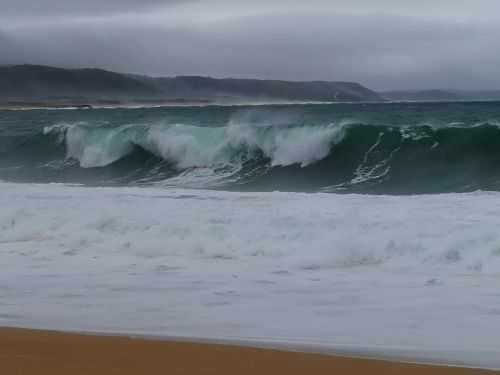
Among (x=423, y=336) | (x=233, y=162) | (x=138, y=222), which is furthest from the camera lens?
(x=233, y=162)

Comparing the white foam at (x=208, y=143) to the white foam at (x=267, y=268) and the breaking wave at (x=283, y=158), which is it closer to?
the breaking wave at (x=283, y=158)

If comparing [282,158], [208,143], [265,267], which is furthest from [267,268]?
[208,143]

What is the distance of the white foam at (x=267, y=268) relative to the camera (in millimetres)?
5121

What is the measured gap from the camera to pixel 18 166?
2398 cm

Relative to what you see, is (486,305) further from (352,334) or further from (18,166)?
(18,166)

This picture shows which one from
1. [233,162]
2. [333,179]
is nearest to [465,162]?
[333,179]

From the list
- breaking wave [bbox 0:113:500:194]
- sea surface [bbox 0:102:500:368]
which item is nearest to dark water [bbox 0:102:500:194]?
breaking wave [bbox 0:113:500:194]

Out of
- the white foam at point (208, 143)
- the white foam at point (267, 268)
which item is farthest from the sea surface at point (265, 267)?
the white foam at point (208, 143)

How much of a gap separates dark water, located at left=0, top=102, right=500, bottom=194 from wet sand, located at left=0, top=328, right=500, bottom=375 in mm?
10847

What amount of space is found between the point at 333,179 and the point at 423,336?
12.4m

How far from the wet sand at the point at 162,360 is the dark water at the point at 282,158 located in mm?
10847

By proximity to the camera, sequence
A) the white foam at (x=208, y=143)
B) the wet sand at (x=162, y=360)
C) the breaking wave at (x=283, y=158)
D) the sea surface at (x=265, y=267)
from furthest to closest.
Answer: the white foam at (x=208, y=143) < the breaking wave at (x=283, y=158) < the sea surface at (x=265, y=267) < the wet sand at (x=162, y=360)

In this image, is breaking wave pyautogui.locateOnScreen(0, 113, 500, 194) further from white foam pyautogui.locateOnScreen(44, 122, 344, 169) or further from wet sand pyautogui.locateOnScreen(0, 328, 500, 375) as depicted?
wet sand pyautogui.locateOnScreen(0, 328, 500, 375)

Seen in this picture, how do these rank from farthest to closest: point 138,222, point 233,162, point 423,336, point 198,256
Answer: point 233,162, point 138,222, point 198,256, point 423,336
